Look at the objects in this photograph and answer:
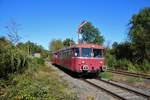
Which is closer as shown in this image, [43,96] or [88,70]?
[43,96]

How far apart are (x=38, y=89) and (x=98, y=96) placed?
3.81 meters

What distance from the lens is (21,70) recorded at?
14930 millimetres

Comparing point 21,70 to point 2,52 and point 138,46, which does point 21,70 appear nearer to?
point 2,52

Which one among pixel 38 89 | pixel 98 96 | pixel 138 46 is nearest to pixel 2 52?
pixel 38 89

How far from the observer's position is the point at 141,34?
120 ft

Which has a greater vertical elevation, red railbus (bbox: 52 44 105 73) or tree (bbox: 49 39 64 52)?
tree (bbox: 49 39 64 52)

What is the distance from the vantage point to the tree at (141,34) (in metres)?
35.5

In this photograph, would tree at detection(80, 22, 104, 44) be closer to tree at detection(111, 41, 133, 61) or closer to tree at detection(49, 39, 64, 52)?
tree at detection(111, 41, 133, 61)

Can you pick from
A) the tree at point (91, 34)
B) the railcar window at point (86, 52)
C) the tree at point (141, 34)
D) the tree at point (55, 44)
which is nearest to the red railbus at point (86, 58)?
the railcar window at point (86, 52)

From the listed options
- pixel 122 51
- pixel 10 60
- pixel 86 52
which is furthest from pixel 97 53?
pixel 122 51

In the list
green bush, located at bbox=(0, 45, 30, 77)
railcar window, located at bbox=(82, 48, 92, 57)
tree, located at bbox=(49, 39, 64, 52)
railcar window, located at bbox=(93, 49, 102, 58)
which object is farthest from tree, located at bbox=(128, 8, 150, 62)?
tree, located at bbox=(49, 39, 64, 52)

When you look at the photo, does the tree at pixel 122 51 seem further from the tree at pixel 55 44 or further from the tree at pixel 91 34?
the tree at pixel 55 44

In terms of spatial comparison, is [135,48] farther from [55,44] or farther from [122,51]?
[55,44]

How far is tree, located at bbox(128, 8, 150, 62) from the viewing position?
3553cm
